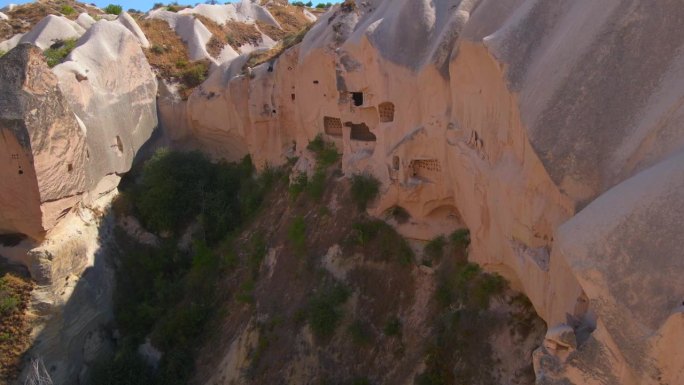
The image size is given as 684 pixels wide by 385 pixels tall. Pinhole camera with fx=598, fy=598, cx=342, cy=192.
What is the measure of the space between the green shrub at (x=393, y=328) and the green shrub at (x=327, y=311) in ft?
3.16

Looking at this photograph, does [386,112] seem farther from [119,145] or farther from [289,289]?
[119,145]

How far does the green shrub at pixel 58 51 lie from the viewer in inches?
645

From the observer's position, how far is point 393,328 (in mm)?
9445

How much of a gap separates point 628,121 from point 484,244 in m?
3.64

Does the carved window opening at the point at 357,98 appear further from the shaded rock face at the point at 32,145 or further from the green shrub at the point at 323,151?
the shaded rock face at the point at 32,145

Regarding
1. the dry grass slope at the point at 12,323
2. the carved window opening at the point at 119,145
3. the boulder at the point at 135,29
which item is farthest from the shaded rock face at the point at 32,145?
the boulder at the point at 135,29

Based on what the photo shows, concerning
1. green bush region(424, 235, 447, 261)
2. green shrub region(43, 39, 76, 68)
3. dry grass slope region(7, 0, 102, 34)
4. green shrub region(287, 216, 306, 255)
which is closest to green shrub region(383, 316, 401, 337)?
green bush region(424, 235, 447, 261)

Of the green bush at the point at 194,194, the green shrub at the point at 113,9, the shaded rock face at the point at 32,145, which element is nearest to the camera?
the shaded rock face at the point at 32,145

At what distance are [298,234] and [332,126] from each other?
2721 mm

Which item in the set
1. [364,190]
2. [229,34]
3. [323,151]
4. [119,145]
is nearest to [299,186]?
[323,151]

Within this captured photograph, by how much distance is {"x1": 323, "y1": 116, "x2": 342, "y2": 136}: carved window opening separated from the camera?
1308 centimetres

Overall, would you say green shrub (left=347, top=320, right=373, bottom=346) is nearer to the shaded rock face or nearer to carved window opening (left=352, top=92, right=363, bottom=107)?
carved window opening (left=352, top=92, right=363, bottom=107)

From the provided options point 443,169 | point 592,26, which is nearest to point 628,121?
point 592,26

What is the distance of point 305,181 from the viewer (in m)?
12.9
